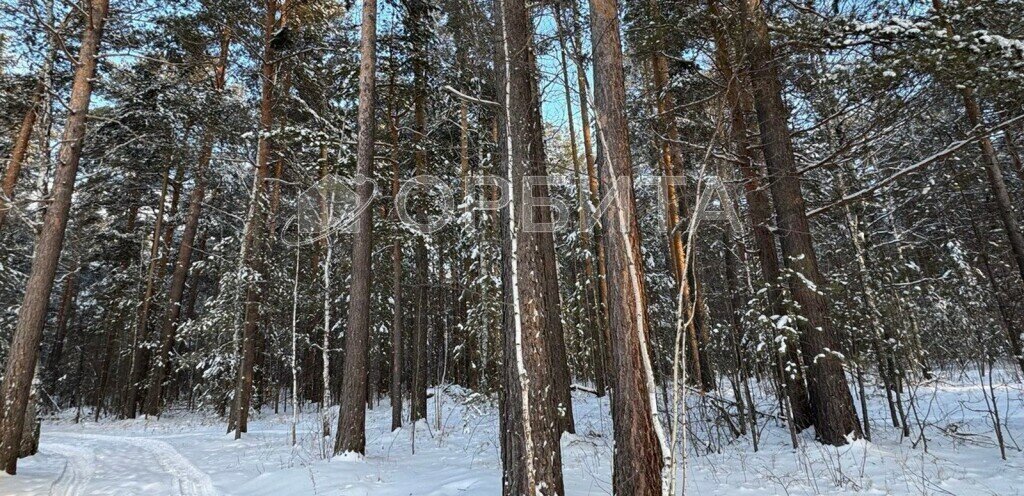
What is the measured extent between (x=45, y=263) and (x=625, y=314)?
9.13 m

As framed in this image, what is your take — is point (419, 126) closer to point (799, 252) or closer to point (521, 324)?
point (799, 252)

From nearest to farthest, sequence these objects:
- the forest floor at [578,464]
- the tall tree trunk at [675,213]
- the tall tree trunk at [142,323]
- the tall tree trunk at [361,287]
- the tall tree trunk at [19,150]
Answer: the forest floor at [578,464] < the tall tree trunk at [361,287] < the tall tree trunk at [675,213] < the tall tree trunk at [19,150] < the tall tree trunk at [142,323]

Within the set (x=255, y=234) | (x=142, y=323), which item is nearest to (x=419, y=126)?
(x=255, y=234)

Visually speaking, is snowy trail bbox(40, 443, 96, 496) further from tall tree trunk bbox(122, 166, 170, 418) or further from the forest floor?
tall tree trunk bbox(122, 166, 170, 418)

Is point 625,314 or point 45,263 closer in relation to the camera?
point 625,314

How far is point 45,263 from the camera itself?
24.6 ft

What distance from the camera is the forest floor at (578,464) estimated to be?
198 inches

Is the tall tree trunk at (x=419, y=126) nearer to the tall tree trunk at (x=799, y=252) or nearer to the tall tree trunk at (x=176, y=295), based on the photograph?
the tall tree trunk at (x=799, y=252)

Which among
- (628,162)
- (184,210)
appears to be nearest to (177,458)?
(628,162)

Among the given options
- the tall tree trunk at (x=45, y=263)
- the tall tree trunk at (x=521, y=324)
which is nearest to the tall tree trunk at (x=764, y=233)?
the tall tree trunk at (x=521, y=324)

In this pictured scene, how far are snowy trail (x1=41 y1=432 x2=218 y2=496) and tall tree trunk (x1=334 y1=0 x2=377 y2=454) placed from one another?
1900 mm

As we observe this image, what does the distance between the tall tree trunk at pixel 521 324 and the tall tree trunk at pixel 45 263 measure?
25.1 ft

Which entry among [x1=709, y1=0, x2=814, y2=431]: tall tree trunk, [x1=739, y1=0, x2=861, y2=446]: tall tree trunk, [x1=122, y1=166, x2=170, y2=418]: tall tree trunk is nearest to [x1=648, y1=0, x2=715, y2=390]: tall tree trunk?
[x1=709, y1=0, x2=814, y2=431]: tall tree trunk

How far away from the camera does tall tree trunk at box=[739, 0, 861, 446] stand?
6281mm
